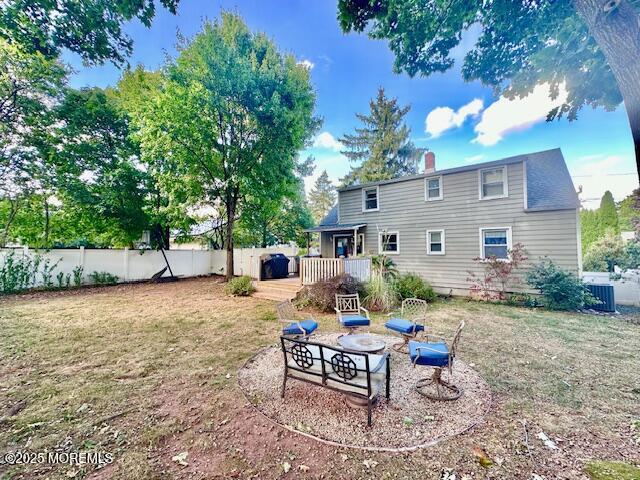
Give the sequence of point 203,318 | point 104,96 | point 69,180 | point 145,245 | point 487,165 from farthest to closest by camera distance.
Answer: point 145,245
point 104,96
point 69,180
point 487,165
point 203,318

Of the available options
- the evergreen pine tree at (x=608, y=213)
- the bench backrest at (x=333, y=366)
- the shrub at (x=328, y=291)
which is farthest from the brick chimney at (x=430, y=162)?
the bench backrest at (x=333, y=366)

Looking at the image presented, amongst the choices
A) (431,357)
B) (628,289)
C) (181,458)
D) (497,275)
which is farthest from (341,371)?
(628,289)

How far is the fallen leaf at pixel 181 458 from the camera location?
2.20 meters

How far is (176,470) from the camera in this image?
213cm

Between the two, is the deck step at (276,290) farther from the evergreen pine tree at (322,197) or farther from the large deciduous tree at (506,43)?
the evergreen pine tree at (322,197)

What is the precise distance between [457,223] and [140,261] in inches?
598

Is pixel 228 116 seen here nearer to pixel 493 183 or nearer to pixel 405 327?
pixel 405 327

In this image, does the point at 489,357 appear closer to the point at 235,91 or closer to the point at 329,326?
the point at 329,326

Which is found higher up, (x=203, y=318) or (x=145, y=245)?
(x=145, y=245)

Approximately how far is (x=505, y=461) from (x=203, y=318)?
22.2 feet

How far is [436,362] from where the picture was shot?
3.24 meters

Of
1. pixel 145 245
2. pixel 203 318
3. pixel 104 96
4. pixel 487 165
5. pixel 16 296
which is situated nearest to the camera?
pixel 203 318

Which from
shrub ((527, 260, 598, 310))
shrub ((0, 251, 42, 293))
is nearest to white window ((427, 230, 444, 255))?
shrub ((527, 260, 598, 310))

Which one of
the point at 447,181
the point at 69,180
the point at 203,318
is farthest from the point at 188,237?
the point at 447,181
